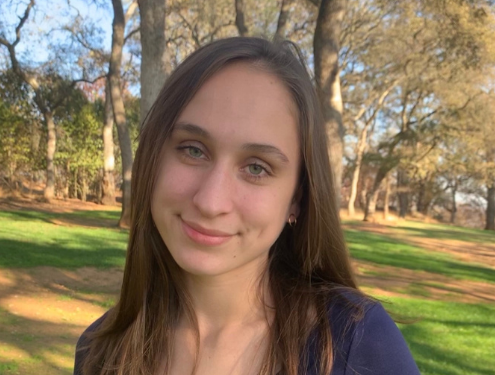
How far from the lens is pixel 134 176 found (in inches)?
65.1

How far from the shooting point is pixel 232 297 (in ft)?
5.25

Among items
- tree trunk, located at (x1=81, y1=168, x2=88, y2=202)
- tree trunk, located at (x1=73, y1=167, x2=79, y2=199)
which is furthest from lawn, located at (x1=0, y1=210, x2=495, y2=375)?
tree trunk, located at (x1=81, y1=168, x2=88, y2=202)

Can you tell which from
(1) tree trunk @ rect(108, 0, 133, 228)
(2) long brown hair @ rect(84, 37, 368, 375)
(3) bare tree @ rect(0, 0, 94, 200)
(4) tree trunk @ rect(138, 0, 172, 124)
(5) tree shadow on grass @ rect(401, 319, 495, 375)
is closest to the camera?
(2) long brown hair @ rect(84, 37, 368, 375)

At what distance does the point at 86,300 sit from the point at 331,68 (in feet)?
16.7

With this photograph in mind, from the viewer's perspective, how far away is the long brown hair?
4.91ft

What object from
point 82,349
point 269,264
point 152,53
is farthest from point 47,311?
point 269,264

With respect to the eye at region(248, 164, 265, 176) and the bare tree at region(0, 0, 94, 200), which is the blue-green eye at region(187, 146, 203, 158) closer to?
the eye at region(248, 164, 265, 176)

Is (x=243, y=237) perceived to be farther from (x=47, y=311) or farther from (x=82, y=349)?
(x=47, y=311)

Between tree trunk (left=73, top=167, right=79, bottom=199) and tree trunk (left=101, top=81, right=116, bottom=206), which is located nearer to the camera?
tree trunk (left=101, top=81, right=116, bottom=206)

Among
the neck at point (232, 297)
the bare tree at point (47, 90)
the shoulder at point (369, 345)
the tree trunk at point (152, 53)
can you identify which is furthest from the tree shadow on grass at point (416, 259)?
the bare tree at point (47, 90)

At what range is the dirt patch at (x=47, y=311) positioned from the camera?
521 centimetres

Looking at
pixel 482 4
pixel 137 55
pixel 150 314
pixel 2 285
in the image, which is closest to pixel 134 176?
pixel 150 314

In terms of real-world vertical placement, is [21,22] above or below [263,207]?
above

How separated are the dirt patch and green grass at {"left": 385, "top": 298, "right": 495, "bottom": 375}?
12.0ft
